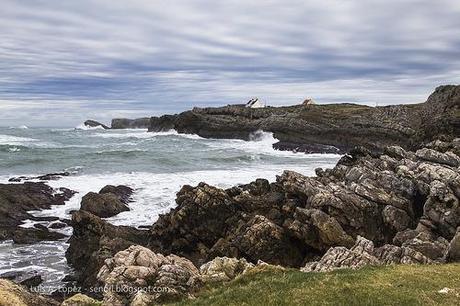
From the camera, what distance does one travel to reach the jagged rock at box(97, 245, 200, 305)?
1958cm

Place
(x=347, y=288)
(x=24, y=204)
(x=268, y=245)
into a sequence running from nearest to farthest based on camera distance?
(x=347, y=288), (x=268, y=245), (x=24, y=204)

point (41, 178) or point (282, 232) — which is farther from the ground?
point (282, 232)

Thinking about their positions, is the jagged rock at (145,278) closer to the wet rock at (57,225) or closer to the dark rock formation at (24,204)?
the dark rock formation at (24,204)

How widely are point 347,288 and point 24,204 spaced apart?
35.5m

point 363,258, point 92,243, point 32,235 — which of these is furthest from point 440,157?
point 32,235

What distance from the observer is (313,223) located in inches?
1147

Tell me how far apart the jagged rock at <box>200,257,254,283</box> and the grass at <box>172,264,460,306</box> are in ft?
3.36

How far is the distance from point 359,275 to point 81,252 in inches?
791

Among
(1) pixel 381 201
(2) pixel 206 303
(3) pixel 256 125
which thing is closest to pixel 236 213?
(1) pixel 381 201

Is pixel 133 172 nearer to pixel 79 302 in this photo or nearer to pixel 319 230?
pixel 319 230

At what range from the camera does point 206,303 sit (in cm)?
1702

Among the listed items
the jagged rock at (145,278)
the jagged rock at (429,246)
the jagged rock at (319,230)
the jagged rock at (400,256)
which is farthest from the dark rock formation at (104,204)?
the jagged rock at (429,246)

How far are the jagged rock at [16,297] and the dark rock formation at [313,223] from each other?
1016cm

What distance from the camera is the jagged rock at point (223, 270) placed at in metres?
21.4
